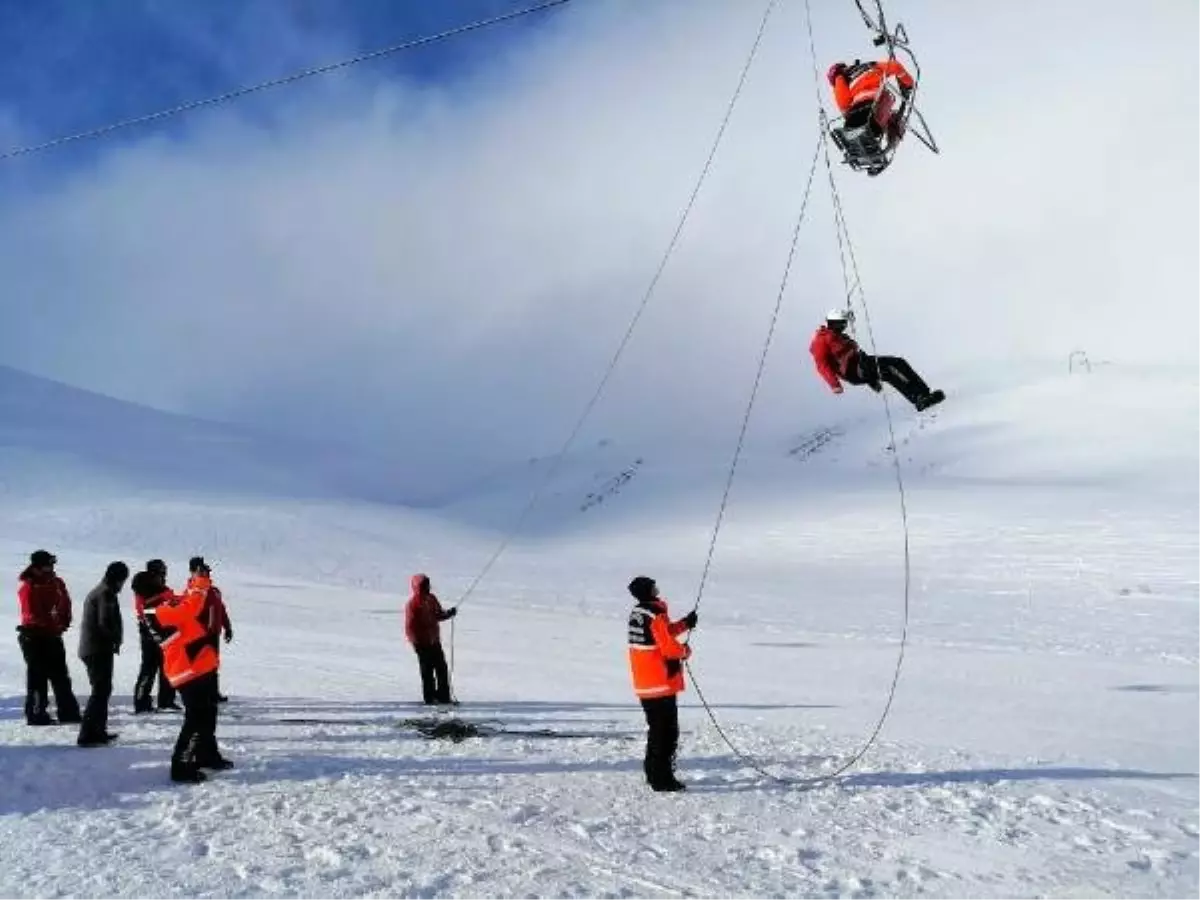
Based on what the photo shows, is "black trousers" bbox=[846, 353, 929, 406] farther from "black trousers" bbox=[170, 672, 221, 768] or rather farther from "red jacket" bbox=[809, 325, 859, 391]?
"black trousers" bbox=[170, 672, 221, 768]

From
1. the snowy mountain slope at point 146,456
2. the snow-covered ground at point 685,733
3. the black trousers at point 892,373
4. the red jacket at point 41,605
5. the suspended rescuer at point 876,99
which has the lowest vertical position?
the snow-covered ground at point 685,733

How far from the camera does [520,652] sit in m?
20.6

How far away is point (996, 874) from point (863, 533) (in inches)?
1540

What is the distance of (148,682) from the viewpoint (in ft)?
41.4

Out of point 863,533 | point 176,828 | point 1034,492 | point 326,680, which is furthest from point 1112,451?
point 176,828

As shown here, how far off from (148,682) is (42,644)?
1.55 meters

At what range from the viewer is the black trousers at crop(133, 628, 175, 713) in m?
12.6

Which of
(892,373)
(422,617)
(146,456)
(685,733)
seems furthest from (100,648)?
(146,456)

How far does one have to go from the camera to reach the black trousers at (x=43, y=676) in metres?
11.3

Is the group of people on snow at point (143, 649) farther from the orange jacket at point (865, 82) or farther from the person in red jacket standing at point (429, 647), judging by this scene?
the orange jacket at point (865, 82)

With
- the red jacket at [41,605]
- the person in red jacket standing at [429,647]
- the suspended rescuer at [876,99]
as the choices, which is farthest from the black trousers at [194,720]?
the suspended rescuer at [876,99]

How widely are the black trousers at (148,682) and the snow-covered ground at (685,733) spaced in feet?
1.16

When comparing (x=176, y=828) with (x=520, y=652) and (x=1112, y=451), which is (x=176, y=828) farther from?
(x=1112, y=451)

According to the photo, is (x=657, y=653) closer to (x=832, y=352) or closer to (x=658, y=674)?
(x=658, y=674)
